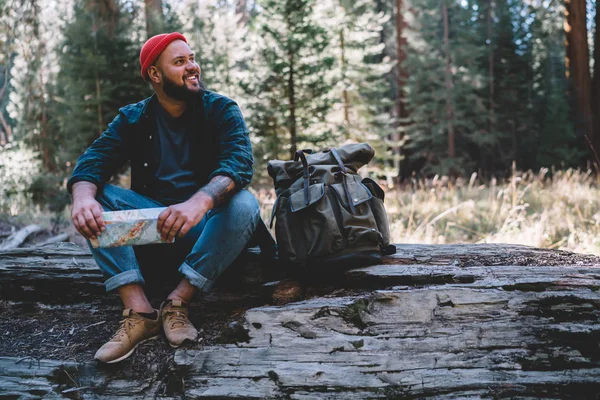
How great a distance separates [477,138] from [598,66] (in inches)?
306

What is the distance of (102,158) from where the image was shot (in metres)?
2.87

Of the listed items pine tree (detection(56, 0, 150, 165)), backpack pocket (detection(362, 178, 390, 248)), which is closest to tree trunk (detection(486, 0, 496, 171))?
pine tree (detection(56, 0, 150, 165))

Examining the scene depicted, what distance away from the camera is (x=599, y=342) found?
2.24 meters

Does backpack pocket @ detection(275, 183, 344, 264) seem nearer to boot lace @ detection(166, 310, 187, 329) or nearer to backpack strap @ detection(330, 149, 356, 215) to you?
backpack strap @ detection(330, 149, 356, 215)

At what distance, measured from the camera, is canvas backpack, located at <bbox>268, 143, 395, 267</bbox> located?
2.62 metres

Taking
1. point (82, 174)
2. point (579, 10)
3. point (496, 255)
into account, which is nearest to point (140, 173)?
point (82, 174)

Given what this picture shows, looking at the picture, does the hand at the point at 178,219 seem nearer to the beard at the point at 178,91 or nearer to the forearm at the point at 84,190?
the forearm at the point at 84,190

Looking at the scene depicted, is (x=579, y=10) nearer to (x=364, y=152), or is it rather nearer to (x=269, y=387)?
(x=364, y=152)

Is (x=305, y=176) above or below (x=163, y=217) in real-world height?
above

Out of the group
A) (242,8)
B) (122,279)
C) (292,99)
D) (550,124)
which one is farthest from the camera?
(242,8)

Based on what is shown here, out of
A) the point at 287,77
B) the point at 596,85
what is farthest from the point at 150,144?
the point at 596,85

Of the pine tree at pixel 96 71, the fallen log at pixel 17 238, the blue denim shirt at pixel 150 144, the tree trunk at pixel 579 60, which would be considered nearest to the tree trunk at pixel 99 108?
the pine tree at pixel 96 71

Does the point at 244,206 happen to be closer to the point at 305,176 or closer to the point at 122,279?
the point at 305,176

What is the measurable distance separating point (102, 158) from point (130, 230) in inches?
28.5
